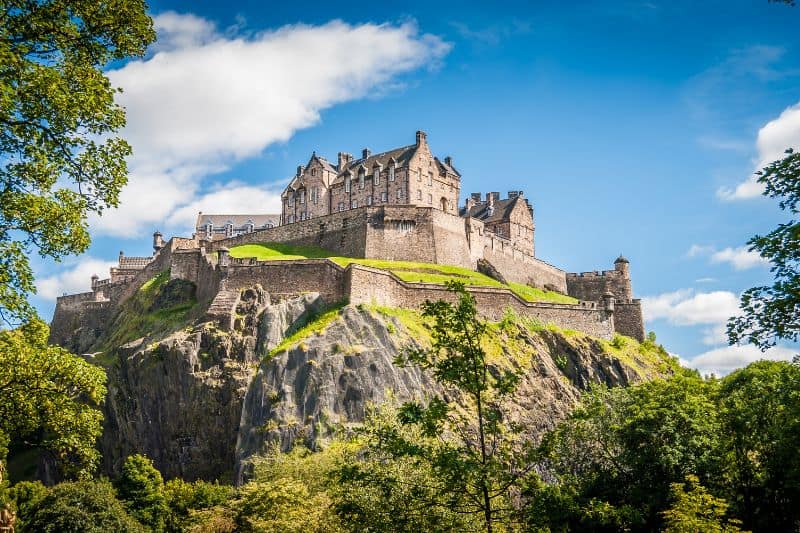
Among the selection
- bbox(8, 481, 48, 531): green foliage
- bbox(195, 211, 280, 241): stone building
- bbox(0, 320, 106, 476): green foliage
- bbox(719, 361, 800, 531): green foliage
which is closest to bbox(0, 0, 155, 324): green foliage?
bbox(0, 320, 106, 476): green foliage

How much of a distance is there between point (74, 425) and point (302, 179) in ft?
246

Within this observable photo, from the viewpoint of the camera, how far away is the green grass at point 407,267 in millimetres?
65500

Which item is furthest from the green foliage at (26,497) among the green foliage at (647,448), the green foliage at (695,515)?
the green foliage at (695,515)

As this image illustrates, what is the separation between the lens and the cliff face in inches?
1957

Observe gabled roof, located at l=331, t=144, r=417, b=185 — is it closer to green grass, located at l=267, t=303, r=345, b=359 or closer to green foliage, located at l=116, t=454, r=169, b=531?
green grass, located at l=267, t=303, r=345, b=359

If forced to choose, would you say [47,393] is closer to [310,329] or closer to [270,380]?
[270,380]

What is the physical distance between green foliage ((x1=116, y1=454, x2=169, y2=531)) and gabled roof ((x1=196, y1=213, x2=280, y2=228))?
61.5m

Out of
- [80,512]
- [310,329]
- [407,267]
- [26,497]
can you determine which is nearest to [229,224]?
[407,267]

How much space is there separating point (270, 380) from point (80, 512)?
13773 millimetres

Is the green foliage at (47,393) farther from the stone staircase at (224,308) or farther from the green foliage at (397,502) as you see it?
the stone staircase at (224,308)

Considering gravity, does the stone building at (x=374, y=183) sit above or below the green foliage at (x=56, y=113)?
above

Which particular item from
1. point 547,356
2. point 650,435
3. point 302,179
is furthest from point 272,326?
point 302,179

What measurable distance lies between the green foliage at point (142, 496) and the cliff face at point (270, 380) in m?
4.23

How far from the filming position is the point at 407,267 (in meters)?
67.9
